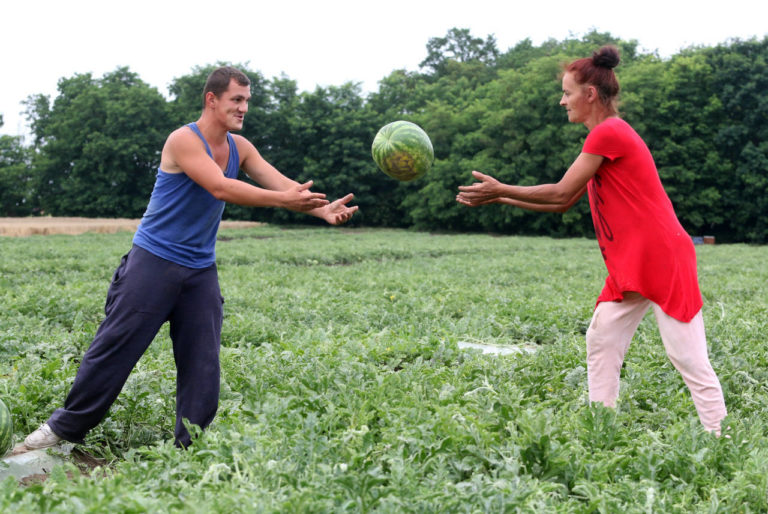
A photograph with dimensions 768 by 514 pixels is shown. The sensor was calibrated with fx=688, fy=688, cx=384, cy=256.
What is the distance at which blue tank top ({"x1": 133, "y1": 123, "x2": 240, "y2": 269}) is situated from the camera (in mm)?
4066

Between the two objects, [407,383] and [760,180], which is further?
[760,180]

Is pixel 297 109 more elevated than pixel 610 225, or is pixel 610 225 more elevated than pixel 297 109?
pixel 297 109

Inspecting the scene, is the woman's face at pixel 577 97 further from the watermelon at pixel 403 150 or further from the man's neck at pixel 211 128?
the man's neck at pixel 211 128

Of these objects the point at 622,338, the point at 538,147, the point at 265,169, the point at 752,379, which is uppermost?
the point at 538,147

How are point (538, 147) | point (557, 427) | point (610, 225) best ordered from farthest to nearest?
point (538, 147) → point (610, 225) → point (557, 427)

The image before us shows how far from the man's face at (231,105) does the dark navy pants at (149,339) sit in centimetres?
92

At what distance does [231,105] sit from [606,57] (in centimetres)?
224

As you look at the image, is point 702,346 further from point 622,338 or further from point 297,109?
→ point 297,109

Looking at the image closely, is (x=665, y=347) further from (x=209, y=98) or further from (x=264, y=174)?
(x=209, y=98)

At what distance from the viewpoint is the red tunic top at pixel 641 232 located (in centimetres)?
390

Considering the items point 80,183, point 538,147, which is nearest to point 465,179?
point 538,147

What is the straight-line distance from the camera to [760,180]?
39719 millimetres

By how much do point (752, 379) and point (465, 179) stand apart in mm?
40428

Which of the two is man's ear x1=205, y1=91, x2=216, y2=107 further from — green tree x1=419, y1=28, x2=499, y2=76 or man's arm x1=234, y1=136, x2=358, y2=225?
green tree x1=419, y1=28, x2=499, y2=76
